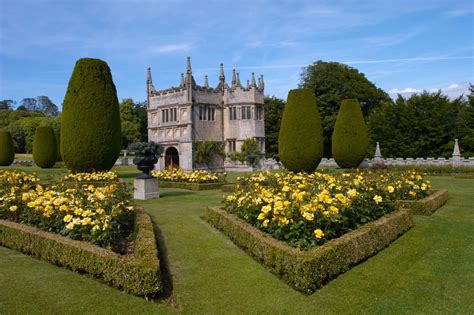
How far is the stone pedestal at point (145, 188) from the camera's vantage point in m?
16.1

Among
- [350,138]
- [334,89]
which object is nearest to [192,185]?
[350,138]

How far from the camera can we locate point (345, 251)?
277 inches

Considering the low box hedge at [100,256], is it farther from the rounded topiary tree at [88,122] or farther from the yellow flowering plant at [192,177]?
the rounded topiary tree at [88,122]

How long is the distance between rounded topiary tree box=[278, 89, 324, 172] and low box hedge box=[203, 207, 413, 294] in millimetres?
15145

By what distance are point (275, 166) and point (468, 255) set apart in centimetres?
3441

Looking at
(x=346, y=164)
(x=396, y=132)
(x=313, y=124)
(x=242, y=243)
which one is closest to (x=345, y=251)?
(x=242, y=243)

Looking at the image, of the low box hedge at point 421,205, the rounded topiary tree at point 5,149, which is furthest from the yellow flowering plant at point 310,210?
the rounded topiary tree at point 5,149

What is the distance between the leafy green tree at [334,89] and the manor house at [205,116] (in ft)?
44.6

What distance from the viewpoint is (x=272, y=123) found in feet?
179

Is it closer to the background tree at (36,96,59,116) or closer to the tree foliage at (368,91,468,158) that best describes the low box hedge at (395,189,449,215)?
the tree foliage at (368,91,468,158)

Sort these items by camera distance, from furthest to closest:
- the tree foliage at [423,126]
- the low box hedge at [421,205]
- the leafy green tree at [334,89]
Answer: the leafy green tree at [334,89], the tree foliage at [423,126], the low box hedge at [421,205]

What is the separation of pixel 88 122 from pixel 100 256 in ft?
55.5

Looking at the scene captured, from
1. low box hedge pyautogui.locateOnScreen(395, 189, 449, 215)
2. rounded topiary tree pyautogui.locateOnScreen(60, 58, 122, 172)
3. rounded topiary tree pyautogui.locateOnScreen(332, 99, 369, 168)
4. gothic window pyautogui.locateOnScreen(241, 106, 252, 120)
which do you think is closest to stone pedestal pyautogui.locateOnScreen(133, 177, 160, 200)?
rounded topiary tree pyautogui.locateOnScreen(60, 58, 122, 172)

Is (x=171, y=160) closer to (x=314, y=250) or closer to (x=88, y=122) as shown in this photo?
(x=88, y=122)
